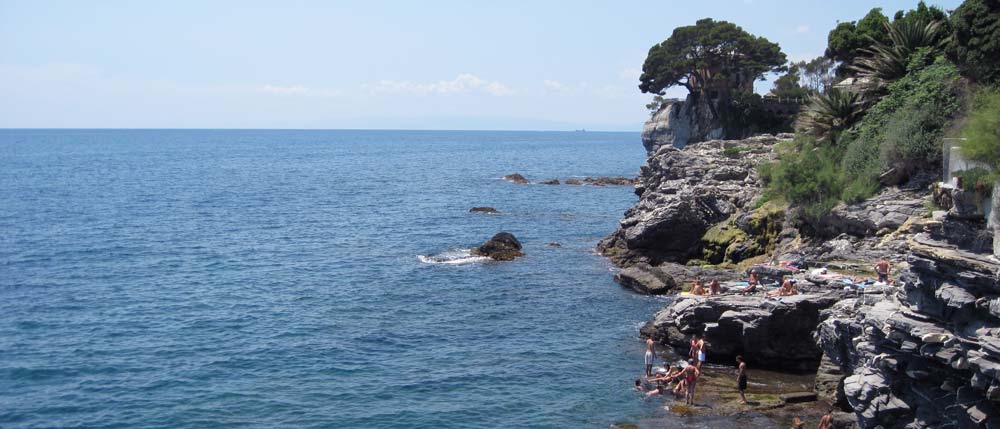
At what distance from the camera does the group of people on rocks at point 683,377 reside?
2588cm

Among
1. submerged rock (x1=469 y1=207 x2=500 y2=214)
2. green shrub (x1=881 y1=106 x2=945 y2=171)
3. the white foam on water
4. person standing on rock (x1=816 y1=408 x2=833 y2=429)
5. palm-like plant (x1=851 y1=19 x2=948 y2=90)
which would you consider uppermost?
palm-like plant (x1=851 y1=19 x2=948 y2=90)

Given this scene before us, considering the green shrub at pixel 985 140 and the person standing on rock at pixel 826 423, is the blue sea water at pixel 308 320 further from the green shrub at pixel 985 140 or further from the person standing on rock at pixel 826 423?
the green shrub at pixel 985 140

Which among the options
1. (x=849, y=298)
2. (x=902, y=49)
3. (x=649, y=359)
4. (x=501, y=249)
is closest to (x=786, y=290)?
(x=849, y=298)

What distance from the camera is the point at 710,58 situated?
3322 inches

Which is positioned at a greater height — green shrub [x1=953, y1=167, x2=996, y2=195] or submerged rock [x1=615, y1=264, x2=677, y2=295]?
green shrub [x1=953, y1=167, x2=996, y2=195]

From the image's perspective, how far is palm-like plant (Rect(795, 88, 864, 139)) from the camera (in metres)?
43.4

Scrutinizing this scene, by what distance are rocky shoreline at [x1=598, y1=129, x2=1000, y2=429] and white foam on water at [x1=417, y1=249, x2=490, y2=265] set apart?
846cm

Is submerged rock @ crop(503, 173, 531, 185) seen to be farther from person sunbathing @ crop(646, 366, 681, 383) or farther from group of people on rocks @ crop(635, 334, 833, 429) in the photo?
person sunbathing @ crop(646, 366, 681, 383)

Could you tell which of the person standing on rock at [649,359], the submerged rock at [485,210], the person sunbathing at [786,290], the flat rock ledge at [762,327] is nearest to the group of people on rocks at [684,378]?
the person standing on rock at [649,359]

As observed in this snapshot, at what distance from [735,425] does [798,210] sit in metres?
20.2

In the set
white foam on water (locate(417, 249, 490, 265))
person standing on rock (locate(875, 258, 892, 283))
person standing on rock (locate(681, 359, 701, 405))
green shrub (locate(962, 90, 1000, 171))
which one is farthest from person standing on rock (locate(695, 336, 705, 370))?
white foam on water (locate(417, 249, 490, 265))

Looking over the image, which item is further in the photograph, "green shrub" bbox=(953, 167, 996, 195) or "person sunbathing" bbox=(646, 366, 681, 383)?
"person sunbathing" bbox=(646, 366, 681, 383)

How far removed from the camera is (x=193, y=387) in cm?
2798

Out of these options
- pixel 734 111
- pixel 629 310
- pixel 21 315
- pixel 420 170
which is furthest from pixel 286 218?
pixel 420 170
